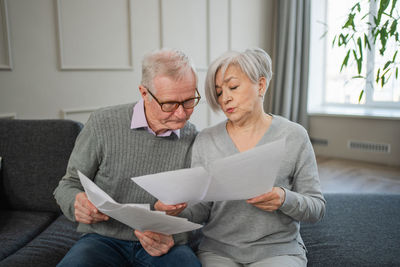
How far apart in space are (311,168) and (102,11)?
2.49 m

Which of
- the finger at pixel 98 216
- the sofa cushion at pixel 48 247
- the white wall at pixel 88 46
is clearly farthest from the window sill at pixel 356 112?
the finger at pixel 98 216

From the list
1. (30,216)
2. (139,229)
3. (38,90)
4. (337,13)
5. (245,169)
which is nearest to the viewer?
(245,169)

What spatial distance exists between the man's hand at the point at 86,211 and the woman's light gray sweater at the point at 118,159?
0.14 m

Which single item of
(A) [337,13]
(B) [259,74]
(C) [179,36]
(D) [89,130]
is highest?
(A) [337,13]

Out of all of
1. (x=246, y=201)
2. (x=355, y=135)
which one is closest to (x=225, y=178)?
(x=246, y=201)

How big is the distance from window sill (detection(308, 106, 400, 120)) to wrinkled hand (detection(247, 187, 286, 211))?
12.1ft

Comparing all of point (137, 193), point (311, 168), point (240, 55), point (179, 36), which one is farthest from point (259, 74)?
point (179, 36)

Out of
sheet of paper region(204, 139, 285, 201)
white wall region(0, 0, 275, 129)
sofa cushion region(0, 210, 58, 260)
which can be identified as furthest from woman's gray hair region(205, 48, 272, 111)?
white wall region(0, 0, 275, 129)

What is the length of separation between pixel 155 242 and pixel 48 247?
53 centimetres

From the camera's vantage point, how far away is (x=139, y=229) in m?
1.10

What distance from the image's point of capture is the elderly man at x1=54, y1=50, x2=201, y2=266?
1.19 meters

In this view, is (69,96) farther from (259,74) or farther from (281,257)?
(281,257)

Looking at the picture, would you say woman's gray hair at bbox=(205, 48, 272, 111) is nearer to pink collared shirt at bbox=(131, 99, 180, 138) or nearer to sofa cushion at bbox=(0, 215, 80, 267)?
pink collared shirt at bbox=(131, 99, 180, 138)

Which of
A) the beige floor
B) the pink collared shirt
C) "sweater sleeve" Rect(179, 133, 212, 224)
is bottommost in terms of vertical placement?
the beige floor
